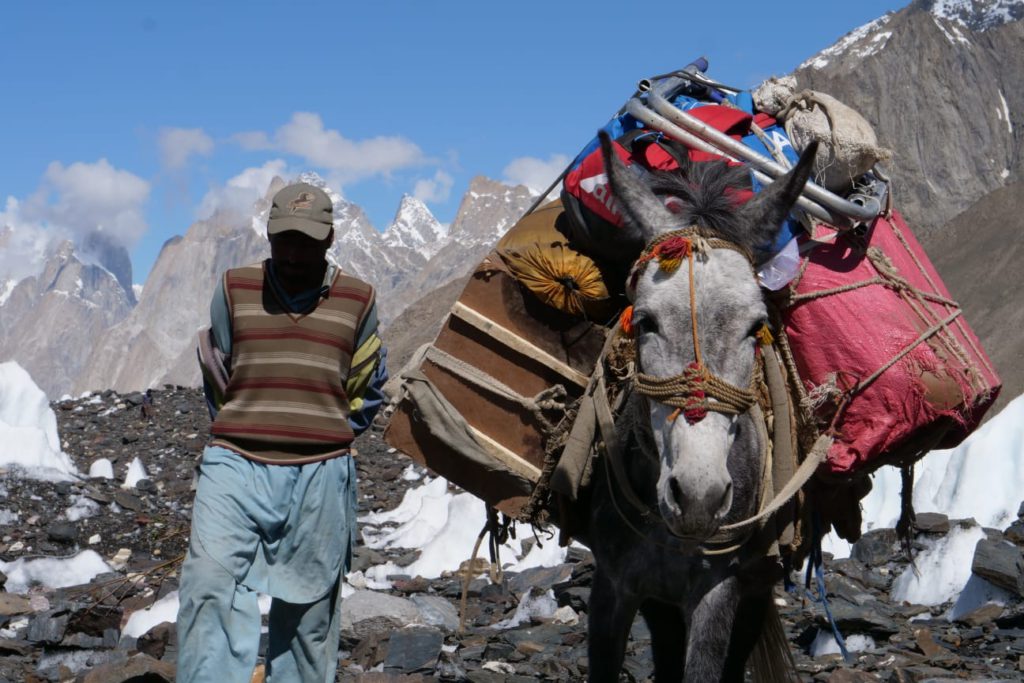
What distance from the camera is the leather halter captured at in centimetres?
314

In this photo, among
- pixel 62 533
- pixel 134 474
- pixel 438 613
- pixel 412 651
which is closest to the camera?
pixel 412 651

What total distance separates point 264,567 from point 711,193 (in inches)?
74.4

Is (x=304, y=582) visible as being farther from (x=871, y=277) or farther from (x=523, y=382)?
(x=871, y=277)

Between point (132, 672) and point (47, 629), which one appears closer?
point (132, 672)

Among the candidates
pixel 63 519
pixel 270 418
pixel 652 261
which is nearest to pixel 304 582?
pixel 270 418

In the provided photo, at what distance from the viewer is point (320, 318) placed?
12.5 feet

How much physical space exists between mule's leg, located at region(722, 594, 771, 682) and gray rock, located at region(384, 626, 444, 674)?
2.02 meters

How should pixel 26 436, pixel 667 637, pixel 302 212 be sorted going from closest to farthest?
pixel 302 212
pixel 667 637
pixel 26 436

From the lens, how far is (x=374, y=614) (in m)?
7.57

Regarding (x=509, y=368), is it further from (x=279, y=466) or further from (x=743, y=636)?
(x=743, y=636)

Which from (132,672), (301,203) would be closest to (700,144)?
(301,203)

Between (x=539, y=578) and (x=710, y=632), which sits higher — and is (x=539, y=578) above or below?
above

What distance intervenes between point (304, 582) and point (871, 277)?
7.52 ft

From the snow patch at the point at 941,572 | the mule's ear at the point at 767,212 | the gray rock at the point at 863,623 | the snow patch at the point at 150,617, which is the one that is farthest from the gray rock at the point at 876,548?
the mule's ear at the point at 767,212
